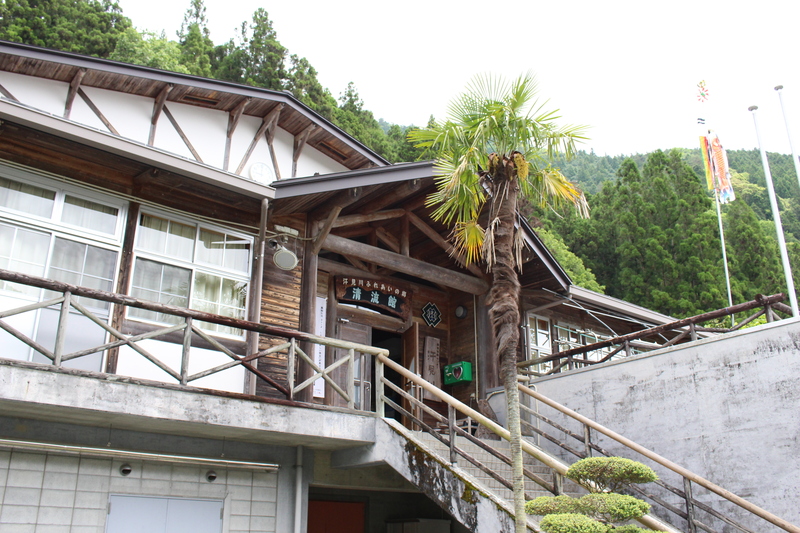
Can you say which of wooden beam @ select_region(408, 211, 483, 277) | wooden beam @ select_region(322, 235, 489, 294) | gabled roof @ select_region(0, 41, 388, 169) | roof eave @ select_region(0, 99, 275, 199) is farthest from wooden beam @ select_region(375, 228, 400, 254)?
roof eave @ select_region(0, 99, 275, 199)

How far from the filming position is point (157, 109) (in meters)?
10.4

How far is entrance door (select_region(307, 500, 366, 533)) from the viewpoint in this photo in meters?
10.0

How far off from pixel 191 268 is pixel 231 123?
3450mm

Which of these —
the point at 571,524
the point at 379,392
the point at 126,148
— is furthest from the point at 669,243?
the point at 126,148

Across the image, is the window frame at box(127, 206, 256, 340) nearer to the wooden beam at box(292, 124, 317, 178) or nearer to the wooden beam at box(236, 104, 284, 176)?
the wooden beam at box(236, 104, 284, 176)

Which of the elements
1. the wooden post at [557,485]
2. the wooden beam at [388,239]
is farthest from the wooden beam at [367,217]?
the wooden post at [557,485]

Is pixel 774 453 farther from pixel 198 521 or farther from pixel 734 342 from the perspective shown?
pixel 198 521

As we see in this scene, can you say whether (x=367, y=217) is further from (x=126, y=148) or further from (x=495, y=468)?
(x=495, y=468)

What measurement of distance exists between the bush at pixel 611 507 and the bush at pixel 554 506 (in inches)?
2.4

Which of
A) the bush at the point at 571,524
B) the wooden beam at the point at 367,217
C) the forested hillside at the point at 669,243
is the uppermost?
the forested hillside at the point at 669,243

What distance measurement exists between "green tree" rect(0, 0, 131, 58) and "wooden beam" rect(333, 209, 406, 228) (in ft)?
60.4

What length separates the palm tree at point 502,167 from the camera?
5.75m

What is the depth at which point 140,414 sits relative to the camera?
6.59 metres

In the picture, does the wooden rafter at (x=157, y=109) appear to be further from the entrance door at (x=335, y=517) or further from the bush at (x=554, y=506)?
the bush at (x=554, y=506)
